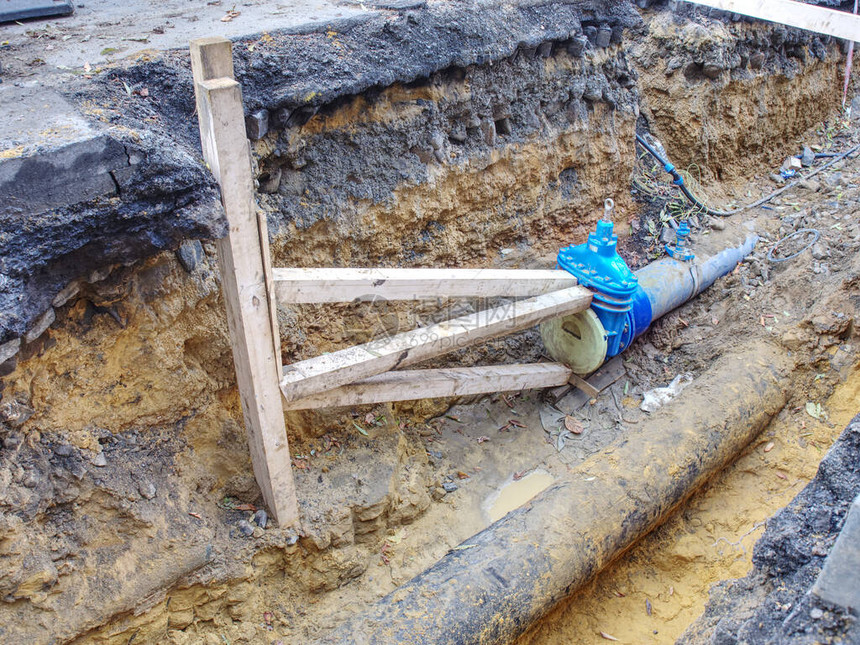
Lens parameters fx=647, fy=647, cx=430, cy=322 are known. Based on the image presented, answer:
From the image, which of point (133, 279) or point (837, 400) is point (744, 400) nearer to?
point (837, 400)

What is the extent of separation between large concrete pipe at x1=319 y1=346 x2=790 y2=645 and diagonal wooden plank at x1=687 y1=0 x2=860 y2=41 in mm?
2319

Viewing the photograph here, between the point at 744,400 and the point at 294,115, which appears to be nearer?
the point at 294,115

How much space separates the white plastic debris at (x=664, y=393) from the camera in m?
4.11

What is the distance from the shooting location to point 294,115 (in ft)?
10.3

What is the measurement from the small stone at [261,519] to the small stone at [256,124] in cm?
177

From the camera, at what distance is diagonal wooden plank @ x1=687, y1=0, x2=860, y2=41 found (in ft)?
13.9

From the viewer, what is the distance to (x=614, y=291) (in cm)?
358

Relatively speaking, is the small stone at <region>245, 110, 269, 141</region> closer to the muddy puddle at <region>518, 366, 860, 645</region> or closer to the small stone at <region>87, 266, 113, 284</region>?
the small stone at <region>87, 266, 113, 284</region>

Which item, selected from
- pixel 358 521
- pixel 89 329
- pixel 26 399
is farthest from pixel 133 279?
pixel 358 521

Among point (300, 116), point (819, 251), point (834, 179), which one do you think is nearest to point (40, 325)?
point (300, 116)

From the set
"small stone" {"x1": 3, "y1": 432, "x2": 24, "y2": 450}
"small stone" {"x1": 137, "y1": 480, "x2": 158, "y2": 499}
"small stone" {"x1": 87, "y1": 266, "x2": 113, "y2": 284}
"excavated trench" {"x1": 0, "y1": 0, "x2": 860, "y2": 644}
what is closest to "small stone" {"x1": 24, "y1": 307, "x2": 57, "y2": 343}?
"excavated trench" {"x1": 0, "y1": 0, "x2": 860, "y2": 644}

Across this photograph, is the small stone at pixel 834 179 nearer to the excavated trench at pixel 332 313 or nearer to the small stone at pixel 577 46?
the excavated trench at pixel 332 313

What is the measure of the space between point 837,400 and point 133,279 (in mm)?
3564

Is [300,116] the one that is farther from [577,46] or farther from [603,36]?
[603,36]
